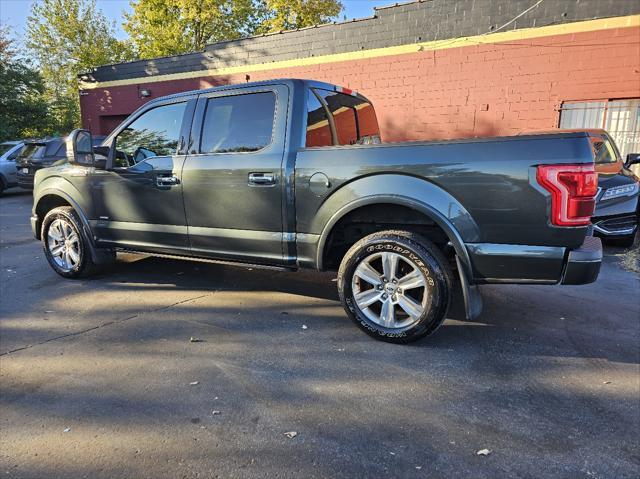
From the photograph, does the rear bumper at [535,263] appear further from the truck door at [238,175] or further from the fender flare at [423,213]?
the truck door at [238,175]

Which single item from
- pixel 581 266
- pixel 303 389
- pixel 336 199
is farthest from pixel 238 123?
pixel 581 266

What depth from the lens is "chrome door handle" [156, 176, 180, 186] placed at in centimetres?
426

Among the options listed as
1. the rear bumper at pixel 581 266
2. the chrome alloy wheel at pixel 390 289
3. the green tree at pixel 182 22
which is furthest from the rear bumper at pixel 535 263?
the green tree at pixel 182 22

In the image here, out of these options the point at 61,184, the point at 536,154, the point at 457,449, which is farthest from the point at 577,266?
the point at 61,184

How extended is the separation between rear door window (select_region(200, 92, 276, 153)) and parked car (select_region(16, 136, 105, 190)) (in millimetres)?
9607

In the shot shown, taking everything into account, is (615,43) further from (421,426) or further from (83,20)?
(83,20)

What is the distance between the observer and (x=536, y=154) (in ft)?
9.32

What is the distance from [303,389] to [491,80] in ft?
34.6

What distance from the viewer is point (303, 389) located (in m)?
2.86

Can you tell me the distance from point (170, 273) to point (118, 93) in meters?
16.7

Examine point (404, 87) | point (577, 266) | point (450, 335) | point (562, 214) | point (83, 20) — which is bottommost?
point (450, 335)

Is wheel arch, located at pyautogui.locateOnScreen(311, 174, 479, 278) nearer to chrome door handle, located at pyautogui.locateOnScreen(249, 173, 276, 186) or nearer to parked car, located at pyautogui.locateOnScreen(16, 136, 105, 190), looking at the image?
chrome door handle, located at pyautogui.locateOnScreen(249, 173, 276, 186)

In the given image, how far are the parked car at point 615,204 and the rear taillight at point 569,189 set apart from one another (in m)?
4.40

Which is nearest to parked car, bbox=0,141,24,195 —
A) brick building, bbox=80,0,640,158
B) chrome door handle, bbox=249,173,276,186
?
brick building, bbox=80,0,640,158
